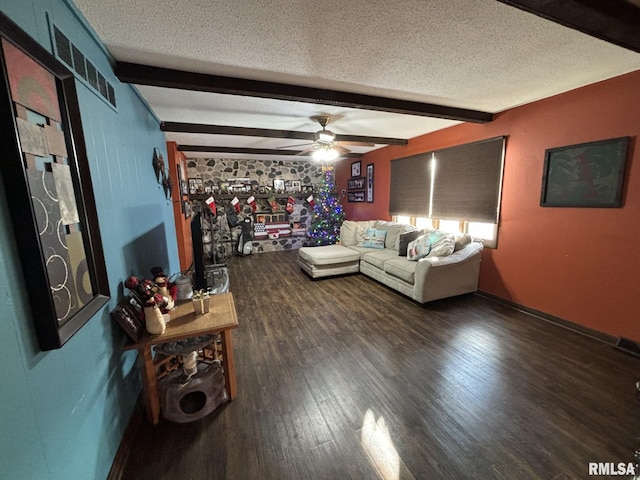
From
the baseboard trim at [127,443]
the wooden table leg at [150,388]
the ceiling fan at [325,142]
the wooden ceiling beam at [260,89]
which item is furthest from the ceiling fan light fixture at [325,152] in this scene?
the baseboard trim at [127,443]

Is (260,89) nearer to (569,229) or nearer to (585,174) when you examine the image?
(585,174)

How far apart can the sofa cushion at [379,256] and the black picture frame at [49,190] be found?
3.37 meters

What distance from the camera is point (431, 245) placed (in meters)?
3.54

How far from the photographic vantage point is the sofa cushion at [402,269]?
330cm

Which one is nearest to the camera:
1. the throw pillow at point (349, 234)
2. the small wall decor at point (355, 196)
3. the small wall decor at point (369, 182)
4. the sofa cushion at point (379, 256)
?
the sofa cushion at point (379, 256)

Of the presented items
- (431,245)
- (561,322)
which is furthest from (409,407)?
(431,245)

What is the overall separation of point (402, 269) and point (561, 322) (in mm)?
1704

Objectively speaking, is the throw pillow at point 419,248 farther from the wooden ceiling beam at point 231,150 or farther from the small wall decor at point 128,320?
the small wall decor at point 128,320

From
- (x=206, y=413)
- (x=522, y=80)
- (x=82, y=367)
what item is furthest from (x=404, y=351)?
(x=522, y=80)

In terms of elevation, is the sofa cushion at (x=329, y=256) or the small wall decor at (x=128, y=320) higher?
the small wall decor at (x=128, y=320)

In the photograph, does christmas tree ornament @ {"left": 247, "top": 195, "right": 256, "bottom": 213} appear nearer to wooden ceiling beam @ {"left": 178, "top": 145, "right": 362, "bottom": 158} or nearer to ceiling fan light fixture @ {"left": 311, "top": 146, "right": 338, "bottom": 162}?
wooden ceiling beam @ {"left": 178, "top": 145, "right": 362, "bottom": 158}

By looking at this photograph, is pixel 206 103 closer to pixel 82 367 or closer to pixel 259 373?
pixel 82 367

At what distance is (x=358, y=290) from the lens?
12.5 feet

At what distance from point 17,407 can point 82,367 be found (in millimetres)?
383
